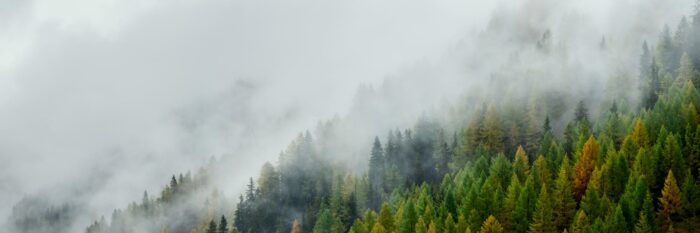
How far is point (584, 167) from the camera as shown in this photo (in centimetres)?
11425

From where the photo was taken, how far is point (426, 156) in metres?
181

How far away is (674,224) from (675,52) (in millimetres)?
74692

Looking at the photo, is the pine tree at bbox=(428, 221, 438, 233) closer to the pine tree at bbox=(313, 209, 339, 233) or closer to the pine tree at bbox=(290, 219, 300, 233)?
the pine tree at bbox=(313, 209, 339, 233)

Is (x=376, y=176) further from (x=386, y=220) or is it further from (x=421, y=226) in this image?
(x=421, y=226)

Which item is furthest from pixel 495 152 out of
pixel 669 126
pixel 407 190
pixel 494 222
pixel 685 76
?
pixel 494 222

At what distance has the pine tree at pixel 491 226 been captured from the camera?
106688 millimetres

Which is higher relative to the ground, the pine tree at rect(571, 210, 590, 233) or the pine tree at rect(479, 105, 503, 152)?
the pine tree at rect(479, 105, 503, 152)

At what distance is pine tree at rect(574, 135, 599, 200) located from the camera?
11144cm

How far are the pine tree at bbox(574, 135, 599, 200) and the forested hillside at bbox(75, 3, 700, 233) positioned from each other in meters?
0.16

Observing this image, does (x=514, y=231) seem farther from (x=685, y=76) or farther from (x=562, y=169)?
(x=685, y=76)

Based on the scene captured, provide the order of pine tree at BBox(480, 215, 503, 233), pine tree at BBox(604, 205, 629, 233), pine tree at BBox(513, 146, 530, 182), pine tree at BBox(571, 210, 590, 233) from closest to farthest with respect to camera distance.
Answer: pine tree at BBox(604, 205, 629, 233), pine tree at BBox(571, 210, 590, 233), pine tree at BBox(480, 215, 503, 233), pine tree at BBox(513, 146, 530, 182)

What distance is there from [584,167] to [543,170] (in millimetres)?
6106

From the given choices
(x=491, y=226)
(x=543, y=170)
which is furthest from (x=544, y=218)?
(x=543, y=170)

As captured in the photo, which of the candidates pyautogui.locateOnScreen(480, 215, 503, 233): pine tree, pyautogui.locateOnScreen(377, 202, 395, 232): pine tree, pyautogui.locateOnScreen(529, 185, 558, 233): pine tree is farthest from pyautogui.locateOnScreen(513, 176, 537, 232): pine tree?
pyautogui.locateOnScreen(377, 202, 395, 232): pine tree
